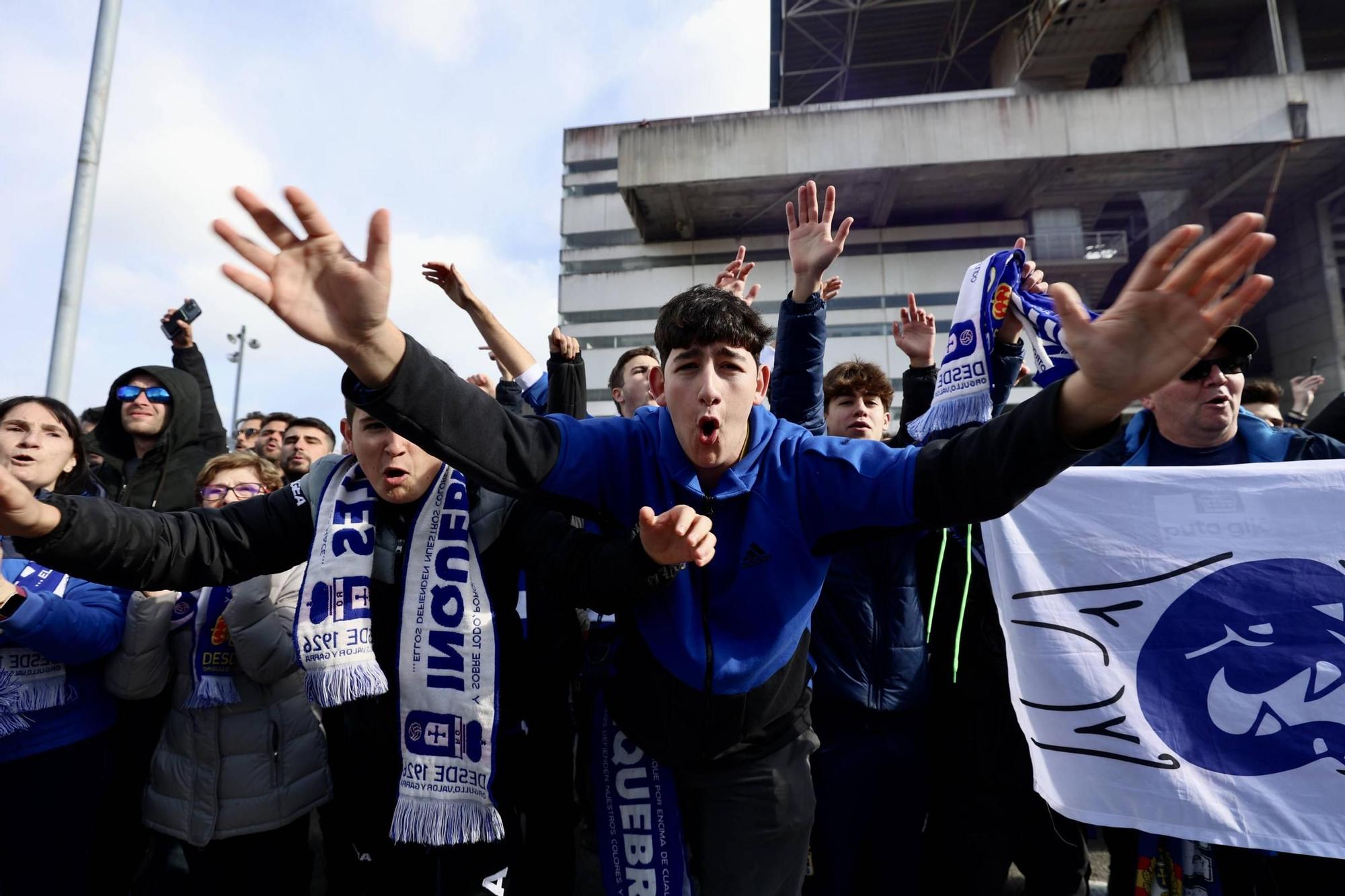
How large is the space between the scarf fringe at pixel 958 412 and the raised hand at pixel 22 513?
2573mm

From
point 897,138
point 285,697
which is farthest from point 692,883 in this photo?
point 897,138

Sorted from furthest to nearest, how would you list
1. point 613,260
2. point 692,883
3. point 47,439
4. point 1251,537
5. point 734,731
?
point 613,260
point 47,439
point 1251,537
point 692,883
point 734,731

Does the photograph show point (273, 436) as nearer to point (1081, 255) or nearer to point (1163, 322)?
point (1163, 322)

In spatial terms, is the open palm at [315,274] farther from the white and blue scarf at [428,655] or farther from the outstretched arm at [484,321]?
the outstretched arm at [484,321]

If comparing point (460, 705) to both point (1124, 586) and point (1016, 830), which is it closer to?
point (1016, 830)

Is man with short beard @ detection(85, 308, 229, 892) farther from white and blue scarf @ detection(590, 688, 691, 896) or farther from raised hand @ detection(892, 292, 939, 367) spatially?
raised hand @ detection(892, 292, 939, 367)

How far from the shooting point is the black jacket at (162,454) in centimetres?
359

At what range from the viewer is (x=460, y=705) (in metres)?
2.08

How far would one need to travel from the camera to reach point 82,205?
541 cm

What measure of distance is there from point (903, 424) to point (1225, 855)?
184 cm

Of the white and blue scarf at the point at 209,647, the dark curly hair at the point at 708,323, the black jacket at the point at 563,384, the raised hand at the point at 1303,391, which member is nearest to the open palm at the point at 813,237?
the dark curly hair at the point at 708,323

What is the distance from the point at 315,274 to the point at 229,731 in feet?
6.06

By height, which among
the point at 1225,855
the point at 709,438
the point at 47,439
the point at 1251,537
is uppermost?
the point at 47,439

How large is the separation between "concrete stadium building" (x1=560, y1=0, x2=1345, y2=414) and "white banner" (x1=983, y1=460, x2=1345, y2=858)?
19.0 metres
